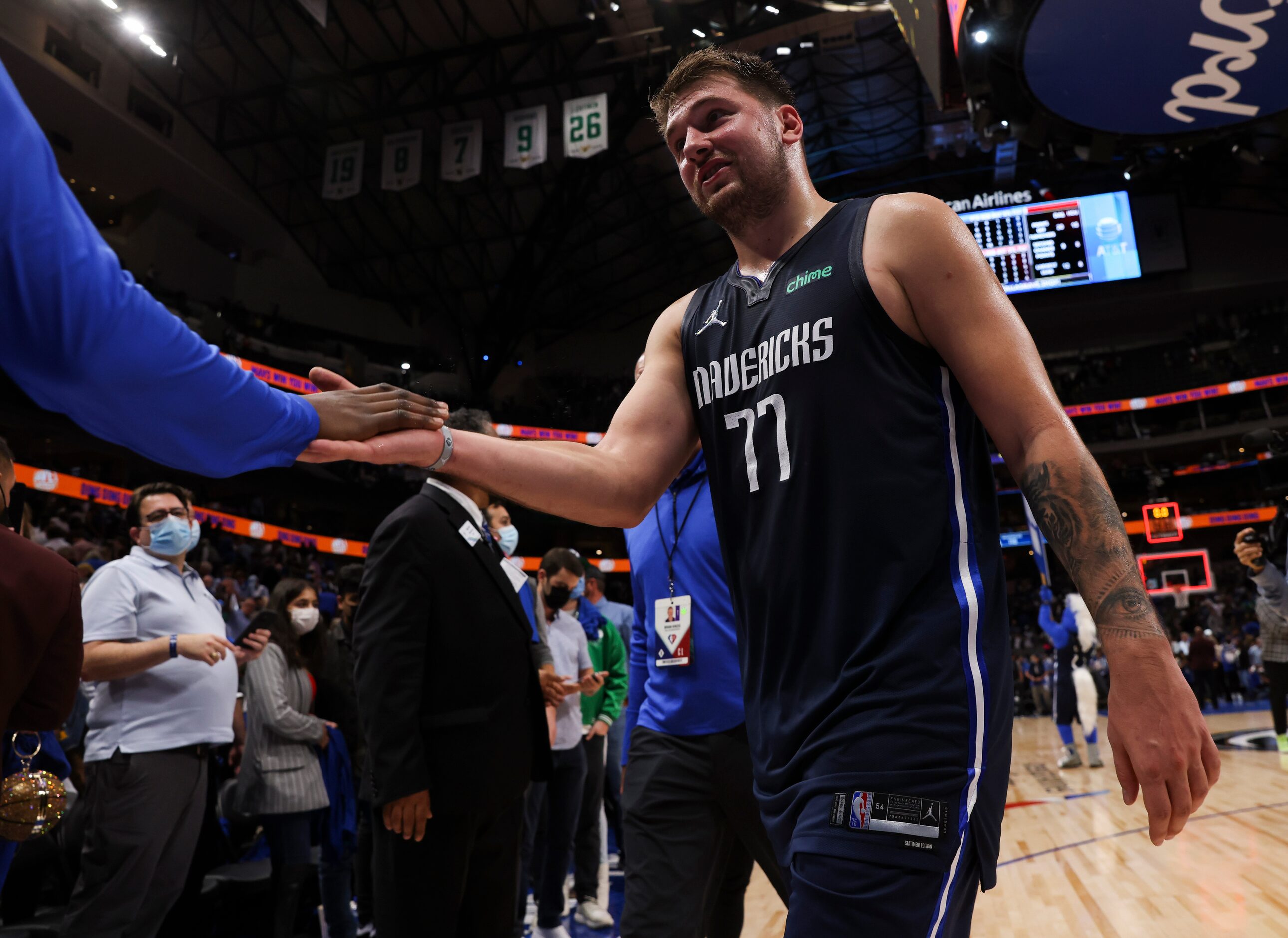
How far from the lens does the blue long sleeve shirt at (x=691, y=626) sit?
235 centimetres

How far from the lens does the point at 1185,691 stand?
3.64ft

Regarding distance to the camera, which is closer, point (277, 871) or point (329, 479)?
point (277, 871)

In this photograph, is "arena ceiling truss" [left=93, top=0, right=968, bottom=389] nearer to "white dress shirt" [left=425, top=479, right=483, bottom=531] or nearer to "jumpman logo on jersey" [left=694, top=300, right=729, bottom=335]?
"white dress shirt" [left=425, top=479, right=483, bottom=531]

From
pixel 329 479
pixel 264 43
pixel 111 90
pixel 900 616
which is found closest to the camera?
pixel 900 616

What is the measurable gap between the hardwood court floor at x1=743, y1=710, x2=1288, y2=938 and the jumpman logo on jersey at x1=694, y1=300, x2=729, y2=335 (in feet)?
9.48

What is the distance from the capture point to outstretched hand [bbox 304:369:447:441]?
4.31 ft

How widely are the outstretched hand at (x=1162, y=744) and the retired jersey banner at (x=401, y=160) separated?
14.0 m

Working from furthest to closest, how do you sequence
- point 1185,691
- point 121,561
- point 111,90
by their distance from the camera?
point 111,90, point 121,561, point 1185,691

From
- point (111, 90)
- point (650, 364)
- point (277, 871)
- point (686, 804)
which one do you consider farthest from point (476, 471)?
point (111, 90)

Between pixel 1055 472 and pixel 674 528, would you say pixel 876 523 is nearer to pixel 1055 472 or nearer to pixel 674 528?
pixel 1055 472

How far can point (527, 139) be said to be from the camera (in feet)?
43.4

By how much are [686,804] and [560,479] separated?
1.15m

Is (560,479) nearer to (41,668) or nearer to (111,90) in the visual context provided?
(41,668)

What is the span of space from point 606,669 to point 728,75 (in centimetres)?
461
